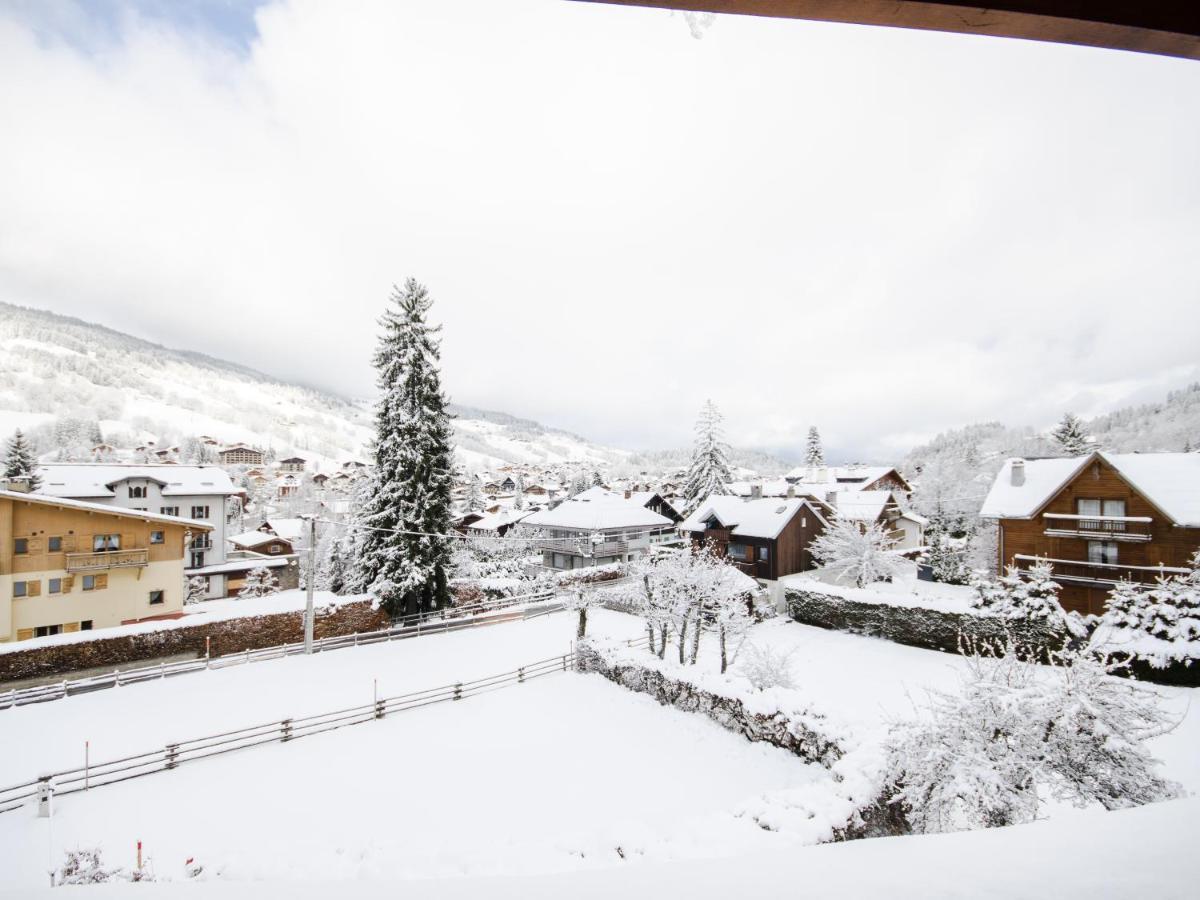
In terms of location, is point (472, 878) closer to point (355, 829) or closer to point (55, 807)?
point (355, 829)

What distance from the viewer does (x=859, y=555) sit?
104 ft

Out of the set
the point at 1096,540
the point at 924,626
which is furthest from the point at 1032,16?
the point at 1096,540

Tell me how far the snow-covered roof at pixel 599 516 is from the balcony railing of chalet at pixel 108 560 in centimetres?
2802

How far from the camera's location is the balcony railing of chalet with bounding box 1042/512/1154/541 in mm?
21875

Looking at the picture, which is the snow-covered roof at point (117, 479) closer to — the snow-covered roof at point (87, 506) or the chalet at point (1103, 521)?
the snow-covered roof at point (87, 506)

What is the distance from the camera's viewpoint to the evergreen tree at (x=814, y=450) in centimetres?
8120

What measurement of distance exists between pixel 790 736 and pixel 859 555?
21.7m

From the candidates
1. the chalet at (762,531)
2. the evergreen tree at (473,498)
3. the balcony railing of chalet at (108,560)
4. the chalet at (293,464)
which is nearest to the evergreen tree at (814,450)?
the chalet at (762,531)

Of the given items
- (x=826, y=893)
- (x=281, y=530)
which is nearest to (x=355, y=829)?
(x=826, y=893)

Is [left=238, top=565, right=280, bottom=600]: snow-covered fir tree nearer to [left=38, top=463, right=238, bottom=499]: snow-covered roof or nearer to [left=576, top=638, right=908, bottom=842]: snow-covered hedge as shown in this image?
[left=38, top=463, right=238, bottom=499]: snow-covered roof

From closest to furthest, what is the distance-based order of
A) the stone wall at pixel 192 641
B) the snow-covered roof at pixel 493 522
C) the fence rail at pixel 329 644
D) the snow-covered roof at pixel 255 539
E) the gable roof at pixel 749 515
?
the fence rail at pixel 329 644, the stone wall at pixel 192 641, the gable roof at pixel 749 515, the snow-covered roof at pixel 255 539, the snow-covered roof at pixel 493 522

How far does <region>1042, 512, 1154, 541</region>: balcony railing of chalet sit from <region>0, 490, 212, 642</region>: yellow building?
4528cm

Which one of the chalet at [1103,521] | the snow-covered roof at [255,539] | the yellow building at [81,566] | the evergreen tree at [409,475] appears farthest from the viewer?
the snow-covered roof at [255,539]

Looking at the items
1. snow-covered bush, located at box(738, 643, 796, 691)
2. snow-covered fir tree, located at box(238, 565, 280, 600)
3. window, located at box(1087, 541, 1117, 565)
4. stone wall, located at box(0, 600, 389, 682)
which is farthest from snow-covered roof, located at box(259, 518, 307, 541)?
window, located at box(1087, 541, 1117, 565)
